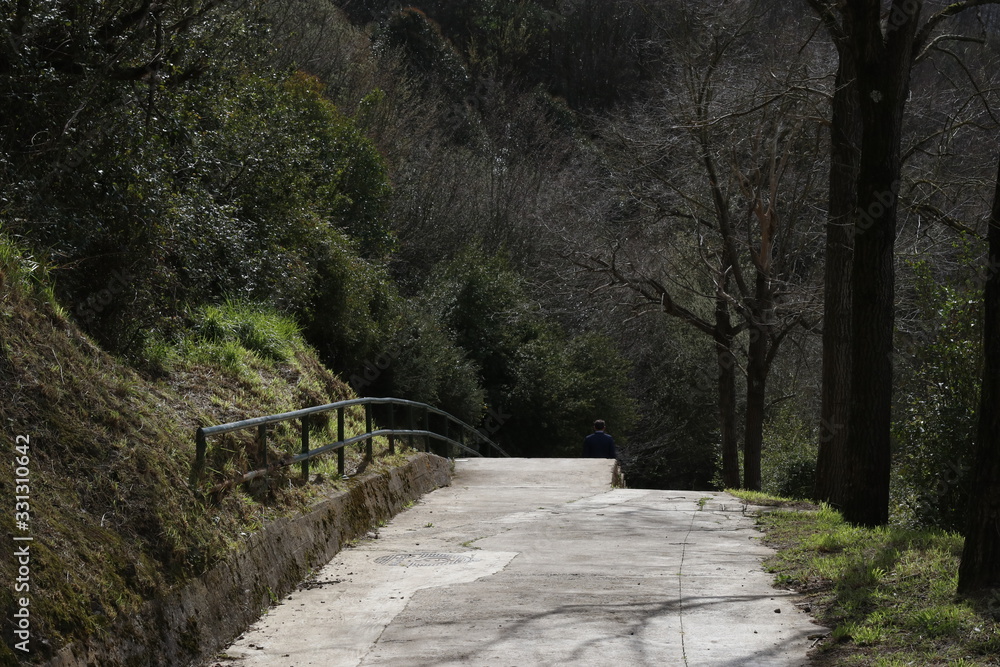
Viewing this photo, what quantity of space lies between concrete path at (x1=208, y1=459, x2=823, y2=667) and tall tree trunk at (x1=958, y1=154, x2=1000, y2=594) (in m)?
1.01

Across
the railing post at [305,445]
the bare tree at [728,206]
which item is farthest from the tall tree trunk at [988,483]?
the bare tree at [728,206]

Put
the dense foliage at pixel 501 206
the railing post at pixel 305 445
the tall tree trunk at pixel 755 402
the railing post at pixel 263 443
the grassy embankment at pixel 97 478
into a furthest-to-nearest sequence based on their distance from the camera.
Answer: the tall tree trunk at pixel 755 402 → the dense foliage at pixel 501 206 → the railing post at pixel 305 445 → the railing post at pixel 263 443 → the grassy embankment at pixel 97 478

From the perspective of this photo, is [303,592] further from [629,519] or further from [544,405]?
[544,405]

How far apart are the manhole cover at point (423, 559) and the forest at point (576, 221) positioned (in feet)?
8.70

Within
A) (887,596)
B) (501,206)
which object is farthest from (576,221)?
(887,596)

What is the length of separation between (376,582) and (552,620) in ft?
6.19

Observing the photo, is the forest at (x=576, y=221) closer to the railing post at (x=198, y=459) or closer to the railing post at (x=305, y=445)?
the railing post at (x=305, y=445)

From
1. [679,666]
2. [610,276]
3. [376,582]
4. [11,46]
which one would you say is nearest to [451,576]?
[376,582]

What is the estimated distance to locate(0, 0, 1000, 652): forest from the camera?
360 inches

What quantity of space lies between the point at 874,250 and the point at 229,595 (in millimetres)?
6531

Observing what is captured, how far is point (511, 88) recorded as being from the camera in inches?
1813

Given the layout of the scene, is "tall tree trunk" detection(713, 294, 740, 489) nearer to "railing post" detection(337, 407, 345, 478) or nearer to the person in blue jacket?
the person in blue jacket

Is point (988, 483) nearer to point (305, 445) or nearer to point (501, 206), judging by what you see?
point (305, 445)

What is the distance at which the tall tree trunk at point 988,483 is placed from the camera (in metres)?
6.05
